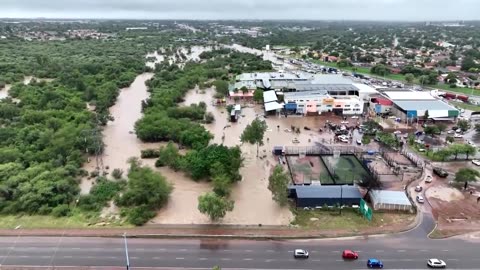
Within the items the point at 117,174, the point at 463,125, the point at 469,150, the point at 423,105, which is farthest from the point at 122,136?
the point at 463,125

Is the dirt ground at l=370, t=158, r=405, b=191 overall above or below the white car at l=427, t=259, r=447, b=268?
above

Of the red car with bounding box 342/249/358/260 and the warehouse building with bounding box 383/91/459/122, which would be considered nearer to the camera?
the red car with bounding box 342/249/358/260

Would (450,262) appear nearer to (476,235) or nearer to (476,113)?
Result: (476,235)

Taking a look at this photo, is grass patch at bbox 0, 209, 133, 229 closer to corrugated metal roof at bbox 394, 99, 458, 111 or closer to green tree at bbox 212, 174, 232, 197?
green tree at bbox 212, 174, 232, 197

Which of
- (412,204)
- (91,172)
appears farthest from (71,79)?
(412,204)

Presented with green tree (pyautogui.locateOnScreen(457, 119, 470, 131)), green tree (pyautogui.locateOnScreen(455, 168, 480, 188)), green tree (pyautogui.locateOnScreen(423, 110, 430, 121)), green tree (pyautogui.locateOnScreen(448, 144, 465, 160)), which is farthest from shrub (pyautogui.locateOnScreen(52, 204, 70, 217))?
green tree (pyautogui.locateOnScreen(457, 119, 470, 131))

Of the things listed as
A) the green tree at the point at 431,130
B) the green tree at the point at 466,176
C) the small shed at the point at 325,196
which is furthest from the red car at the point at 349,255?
the green tree at the point at 431,130

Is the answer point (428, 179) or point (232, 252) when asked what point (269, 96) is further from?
point (232, 252)

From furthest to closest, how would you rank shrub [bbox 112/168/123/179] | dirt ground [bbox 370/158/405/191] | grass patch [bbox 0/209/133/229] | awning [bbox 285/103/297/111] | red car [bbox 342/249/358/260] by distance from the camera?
awning [bbox 285/103/297/111], shrub [bbox 112/168/123/179], dirt ground [bbox 370/158/405/191], grass patch [bbox 0/209/133/229], red car [bbox 342/249/358/260]
